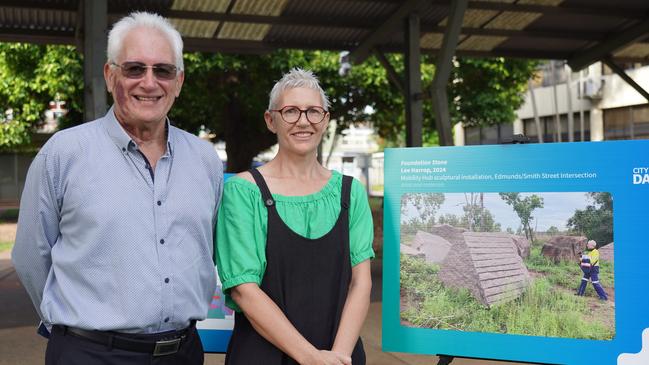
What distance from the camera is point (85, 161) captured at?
2.45 metres

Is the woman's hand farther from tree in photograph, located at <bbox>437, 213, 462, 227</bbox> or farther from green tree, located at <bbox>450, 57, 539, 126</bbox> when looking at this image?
green tree, located at <bbox>450, 57, 539, 126</bbox>

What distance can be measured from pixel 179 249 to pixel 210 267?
20cm

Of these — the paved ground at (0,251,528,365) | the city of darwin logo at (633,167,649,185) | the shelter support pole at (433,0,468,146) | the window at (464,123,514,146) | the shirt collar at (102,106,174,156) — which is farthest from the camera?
the window at (464,123,514,146)

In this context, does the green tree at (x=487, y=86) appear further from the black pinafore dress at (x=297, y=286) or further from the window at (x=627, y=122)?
the black pinafore dress at (x=297, y=286)

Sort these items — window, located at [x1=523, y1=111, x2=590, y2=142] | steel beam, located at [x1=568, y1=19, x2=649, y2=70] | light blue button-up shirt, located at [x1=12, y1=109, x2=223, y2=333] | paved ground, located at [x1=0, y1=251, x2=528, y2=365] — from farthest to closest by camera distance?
window, located at [x1=523, y1=111, x2=590, y2=142]
steel beam, located at [x1=568, y1=19, x2=649, y2=70]
paved ground, located at [x1=0, y1=251, x2=528, y2=365]
light blue button-up shirt, located at [x1=12, y1=109, x2=223, y2=333]

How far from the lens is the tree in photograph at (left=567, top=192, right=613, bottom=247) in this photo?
3123 mm

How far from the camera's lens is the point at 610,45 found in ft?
36.5

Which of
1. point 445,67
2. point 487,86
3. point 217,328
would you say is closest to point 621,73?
point 445,67

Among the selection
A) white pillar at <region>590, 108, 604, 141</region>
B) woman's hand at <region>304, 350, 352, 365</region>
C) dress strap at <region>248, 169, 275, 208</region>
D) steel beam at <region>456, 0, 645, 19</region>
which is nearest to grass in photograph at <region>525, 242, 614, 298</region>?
woman's hand at <region>304, 350, 352, 365</region>

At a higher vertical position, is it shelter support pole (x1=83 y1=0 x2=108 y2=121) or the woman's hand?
shelter support pole (x1=83 y1=0 x2=108 y2=121)

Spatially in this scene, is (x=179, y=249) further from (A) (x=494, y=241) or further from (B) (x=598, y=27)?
(B) (x=598, y=27)

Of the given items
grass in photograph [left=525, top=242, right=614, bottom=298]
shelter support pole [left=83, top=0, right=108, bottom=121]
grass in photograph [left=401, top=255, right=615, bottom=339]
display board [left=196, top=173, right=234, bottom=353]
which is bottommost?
display board [left=196, top=173, right=234, bottom=353]

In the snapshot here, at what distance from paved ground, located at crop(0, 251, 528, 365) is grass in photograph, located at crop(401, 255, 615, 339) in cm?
267

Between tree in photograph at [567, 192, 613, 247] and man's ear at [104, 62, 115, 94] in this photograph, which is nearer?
man's ear at [104, 62, 115, 94]
